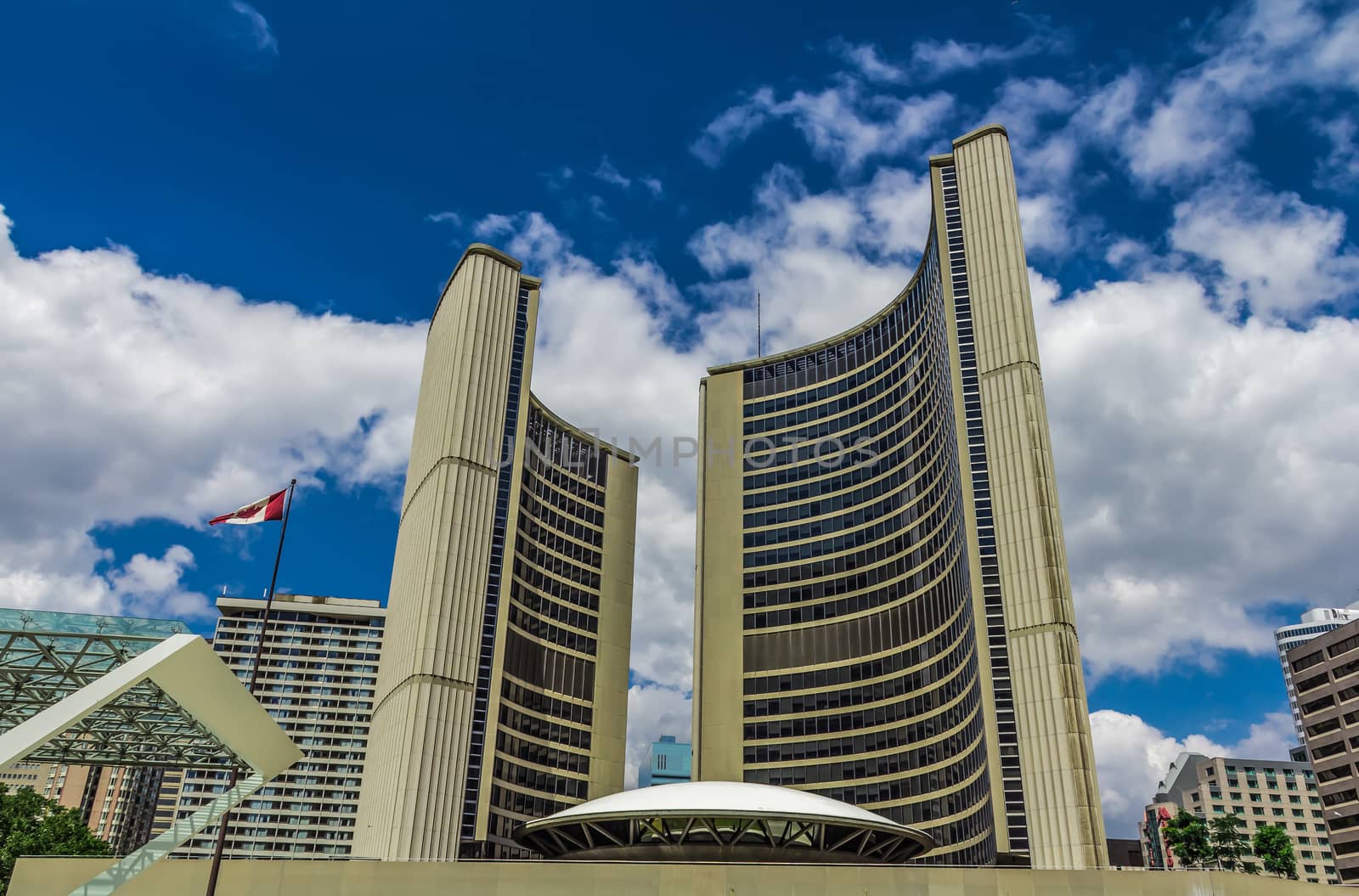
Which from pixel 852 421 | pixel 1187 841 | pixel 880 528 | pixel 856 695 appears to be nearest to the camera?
pixel 1187 841

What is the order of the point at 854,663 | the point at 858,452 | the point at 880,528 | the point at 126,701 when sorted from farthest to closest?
the point at 858,452, the point at 880,528, the point at 854,663, the point at 126,701

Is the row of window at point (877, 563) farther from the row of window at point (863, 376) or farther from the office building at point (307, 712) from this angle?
the office building at point (307, 712)

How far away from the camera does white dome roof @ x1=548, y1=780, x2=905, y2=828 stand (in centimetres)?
5544

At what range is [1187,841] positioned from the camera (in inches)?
3834

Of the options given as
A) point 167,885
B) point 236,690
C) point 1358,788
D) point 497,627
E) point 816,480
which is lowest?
point 167,885

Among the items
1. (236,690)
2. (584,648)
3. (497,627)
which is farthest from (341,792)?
(236,690)

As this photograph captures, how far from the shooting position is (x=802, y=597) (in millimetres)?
113750

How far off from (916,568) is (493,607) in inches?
1688

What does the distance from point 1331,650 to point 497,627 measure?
103m

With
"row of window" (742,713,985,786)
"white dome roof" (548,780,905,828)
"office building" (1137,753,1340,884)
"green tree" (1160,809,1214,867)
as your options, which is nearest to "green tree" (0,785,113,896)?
"white dome roof" (548,780,905,828)

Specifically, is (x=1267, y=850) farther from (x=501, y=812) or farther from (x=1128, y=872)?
(x=501, y=812)

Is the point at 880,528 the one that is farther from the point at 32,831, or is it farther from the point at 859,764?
the point at 32,831

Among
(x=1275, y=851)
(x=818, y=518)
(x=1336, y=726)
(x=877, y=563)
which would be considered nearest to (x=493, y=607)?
(x=818, y=518)

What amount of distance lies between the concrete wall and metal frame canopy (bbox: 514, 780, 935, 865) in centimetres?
521
